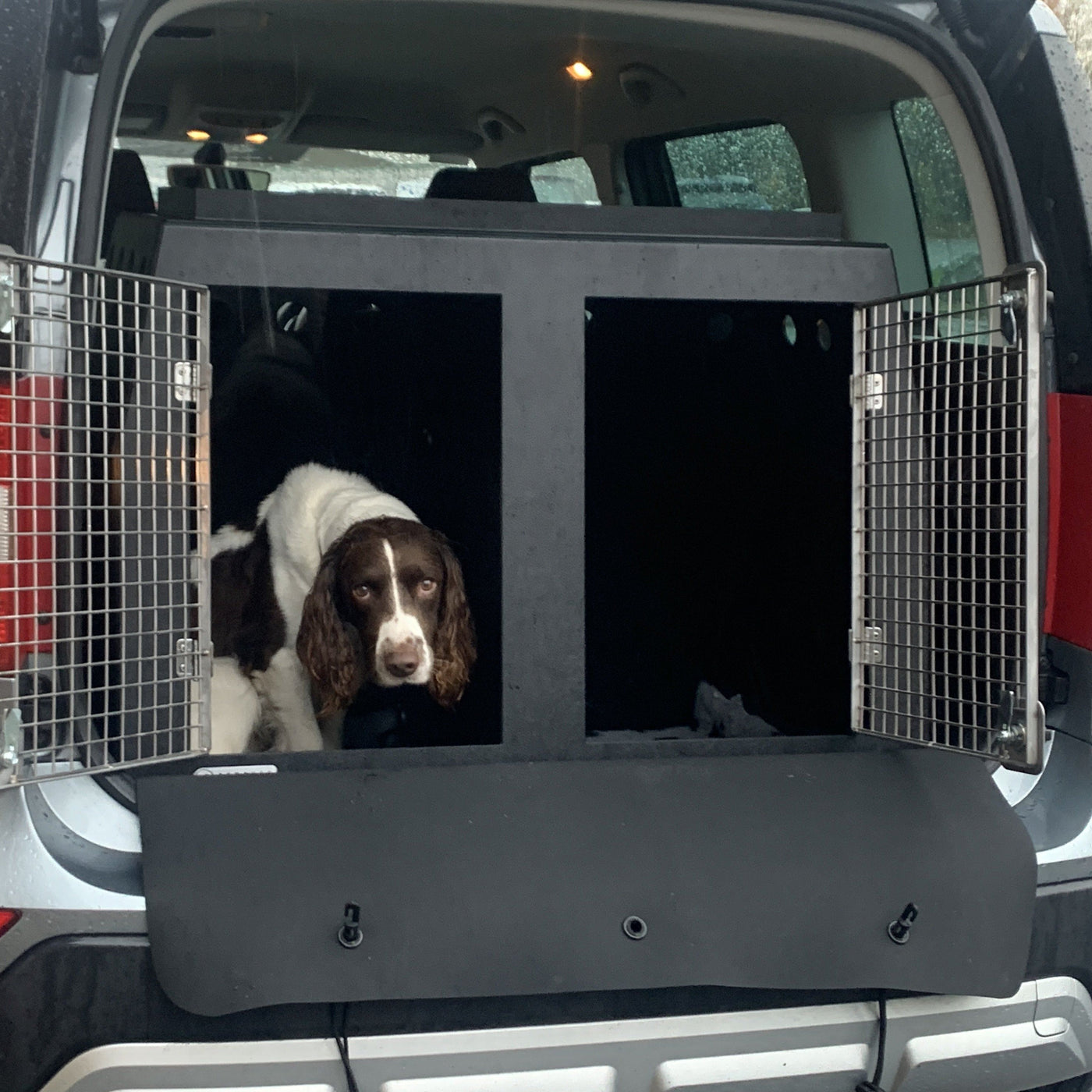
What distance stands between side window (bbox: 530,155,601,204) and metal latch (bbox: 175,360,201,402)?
190 cm

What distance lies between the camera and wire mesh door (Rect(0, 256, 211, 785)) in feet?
5.82

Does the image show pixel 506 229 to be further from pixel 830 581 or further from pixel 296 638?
pixel 296 638

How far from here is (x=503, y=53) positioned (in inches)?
131

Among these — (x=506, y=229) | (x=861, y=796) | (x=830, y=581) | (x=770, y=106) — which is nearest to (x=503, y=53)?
(x=770, y=106)

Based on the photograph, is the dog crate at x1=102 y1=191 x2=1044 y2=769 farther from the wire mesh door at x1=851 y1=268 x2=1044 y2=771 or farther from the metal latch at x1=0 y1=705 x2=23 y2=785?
the metal latch at x1=0 y1=705 x2=23 y2=785

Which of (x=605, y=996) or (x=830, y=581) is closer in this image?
(x=605, y=996)

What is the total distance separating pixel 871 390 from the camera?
91.0 inches

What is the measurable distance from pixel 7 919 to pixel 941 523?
160 cm

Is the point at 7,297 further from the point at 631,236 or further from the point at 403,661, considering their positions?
the point at 403,661

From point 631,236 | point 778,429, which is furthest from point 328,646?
point 631,236

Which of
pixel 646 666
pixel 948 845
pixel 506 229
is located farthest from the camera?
pixel 646 666

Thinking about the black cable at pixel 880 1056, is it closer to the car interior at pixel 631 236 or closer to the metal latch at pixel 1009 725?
the metal latch at pixel 1009 725

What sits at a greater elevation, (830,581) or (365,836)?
(830,581)

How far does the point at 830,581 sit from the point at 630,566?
0.94 meters
